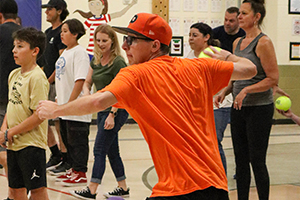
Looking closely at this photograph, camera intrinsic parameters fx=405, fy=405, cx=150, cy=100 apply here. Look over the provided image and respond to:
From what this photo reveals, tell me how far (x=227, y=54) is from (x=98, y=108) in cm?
Result: 87

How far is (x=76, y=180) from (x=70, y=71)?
1.20m

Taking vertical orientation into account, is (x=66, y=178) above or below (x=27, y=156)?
below

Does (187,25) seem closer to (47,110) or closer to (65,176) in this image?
(65,176)

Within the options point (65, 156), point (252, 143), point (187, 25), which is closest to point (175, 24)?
point (187, 25)

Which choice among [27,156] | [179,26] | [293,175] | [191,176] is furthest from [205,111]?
[179,26]

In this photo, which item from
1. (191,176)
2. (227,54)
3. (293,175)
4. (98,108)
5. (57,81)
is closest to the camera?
(98,108)

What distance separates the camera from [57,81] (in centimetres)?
455

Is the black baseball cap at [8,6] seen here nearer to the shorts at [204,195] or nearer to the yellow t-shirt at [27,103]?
the yellow t-shirt at [27,103]

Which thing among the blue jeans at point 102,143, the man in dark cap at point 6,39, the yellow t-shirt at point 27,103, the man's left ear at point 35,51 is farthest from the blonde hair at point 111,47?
the yellow t-shirt at point 27,103

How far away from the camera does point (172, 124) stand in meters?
1.86

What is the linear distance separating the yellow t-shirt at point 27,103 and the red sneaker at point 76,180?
1616 millimetres

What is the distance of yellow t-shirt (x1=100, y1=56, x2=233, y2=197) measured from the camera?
1826 mm

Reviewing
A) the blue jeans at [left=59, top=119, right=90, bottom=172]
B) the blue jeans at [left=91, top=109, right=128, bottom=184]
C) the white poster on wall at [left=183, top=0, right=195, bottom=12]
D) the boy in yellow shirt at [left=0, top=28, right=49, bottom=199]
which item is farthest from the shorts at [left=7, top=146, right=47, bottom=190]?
the white poster on wall at [left=183, top=0, right=195, bottom=12]

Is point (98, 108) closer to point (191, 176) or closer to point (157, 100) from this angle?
point (157, 100)
